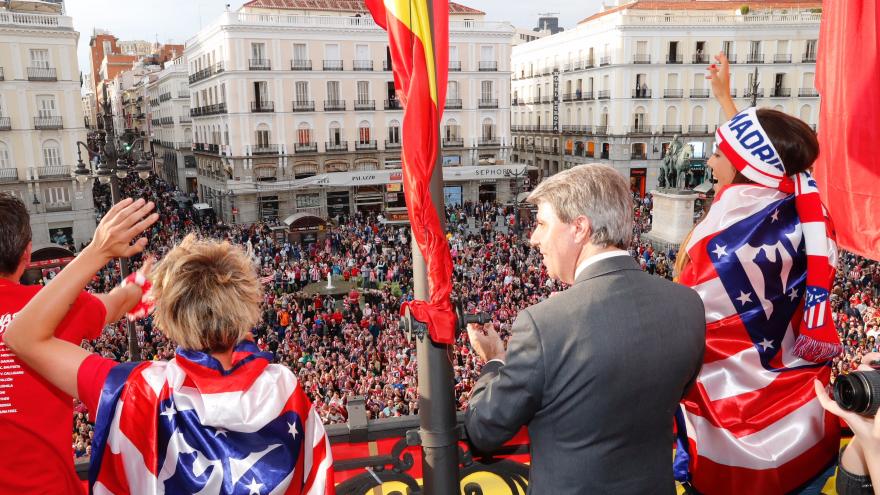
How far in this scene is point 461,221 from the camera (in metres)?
31.0

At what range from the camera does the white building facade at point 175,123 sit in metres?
50.0

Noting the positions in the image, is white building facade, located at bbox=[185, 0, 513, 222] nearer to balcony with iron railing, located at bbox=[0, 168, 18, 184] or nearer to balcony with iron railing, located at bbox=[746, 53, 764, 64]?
balcony with iron railing, located at bbox=[0, 168, 18, 184]

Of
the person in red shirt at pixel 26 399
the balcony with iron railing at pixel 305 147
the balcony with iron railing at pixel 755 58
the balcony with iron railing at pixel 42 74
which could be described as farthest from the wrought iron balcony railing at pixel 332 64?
the person in red shirt at pixel 26 399

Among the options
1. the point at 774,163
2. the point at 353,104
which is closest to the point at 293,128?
the point at 353,104

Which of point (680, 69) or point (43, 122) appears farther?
point (680, 69)

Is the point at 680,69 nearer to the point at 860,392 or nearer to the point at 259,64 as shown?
the point at 259,64

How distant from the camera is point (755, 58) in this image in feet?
140

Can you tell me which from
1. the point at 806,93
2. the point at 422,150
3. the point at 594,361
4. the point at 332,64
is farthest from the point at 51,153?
the point at 806,93

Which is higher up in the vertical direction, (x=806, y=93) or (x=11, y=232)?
(x=806, y=93)

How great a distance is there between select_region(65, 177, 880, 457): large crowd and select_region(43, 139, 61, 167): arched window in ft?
18.8

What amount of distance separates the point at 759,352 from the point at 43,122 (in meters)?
34.2

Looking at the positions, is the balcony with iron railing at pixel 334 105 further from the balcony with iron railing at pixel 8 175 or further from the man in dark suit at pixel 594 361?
the man in dark suit at pixel 594 361

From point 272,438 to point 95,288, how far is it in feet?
63.3

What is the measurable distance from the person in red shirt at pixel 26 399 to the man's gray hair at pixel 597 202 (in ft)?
5.20
